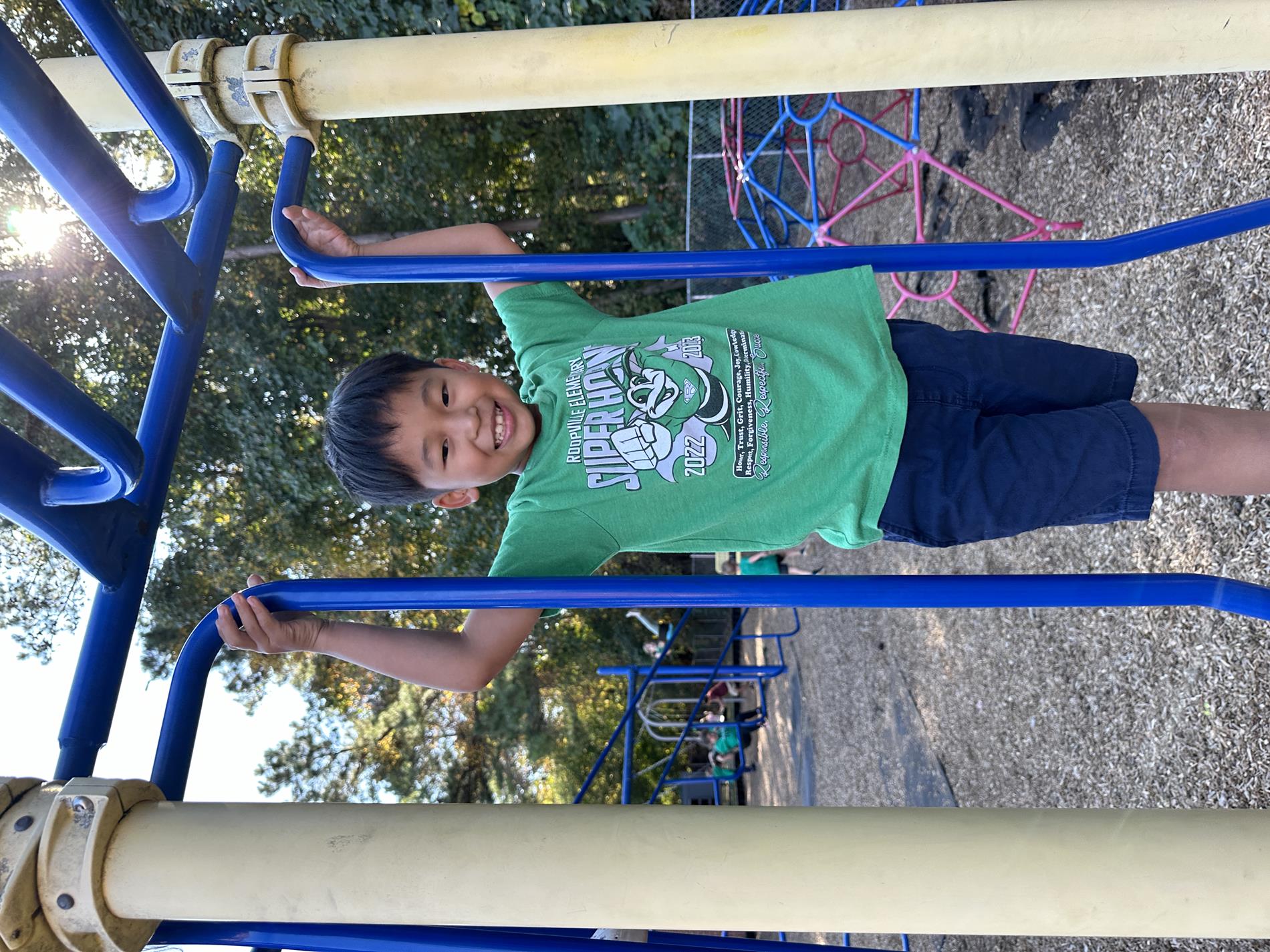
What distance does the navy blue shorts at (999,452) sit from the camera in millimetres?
1435

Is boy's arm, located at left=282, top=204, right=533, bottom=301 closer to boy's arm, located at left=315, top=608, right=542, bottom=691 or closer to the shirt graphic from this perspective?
the shirt graphic

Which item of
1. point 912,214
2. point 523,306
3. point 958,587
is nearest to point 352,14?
point 912,214

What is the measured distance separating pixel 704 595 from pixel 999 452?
2.22 feet

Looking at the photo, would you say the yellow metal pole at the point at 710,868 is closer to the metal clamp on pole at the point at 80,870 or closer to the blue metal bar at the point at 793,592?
the metal clamp on pole at the point at 80,870

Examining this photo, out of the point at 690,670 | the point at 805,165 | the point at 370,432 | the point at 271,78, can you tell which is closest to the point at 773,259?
the point at 370,432

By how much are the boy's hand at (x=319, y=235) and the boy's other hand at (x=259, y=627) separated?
0.58m

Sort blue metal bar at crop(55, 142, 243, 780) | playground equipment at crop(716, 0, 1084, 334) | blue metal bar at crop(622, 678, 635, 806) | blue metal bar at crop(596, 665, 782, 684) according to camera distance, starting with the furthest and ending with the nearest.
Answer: blue metal bar at crop(596, 665, 782, 684), playground equipment at crop(716, 0, 1084, 334), blue metal bar at crop(622, 678, 635, 806), blue metal bar at crop(55, 142, 243, 780)

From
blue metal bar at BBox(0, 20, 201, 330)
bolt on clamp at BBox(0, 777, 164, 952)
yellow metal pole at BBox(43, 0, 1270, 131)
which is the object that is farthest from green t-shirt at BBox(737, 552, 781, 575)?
bolt on clamp at BBox(0, 777, 164, 952)

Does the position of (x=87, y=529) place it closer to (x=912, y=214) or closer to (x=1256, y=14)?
(x=1256, y=14)

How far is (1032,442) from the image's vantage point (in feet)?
4.78

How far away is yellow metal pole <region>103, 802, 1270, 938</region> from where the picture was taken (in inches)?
30.5

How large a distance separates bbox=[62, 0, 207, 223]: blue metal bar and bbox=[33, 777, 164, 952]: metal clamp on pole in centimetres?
65

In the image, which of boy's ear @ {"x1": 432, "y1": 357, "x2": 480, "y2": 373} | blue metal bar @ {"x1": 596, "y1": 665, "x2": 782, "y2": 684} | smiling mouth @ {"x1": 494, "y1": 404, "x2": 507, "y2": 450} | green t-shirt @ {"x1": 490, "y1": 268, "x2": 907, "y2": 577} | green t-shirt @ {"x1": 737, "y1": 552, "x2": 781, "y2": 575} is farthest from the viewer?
green t-shirt @ {"x1": 737, "y1": 552, "x2": 781, "y2": 575}

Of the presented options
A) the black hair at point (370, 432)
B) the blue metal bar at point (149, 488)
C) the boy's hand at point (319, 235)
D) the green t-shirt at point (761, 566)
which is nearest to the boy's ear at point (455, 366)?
the black hair at point (370, 432)
